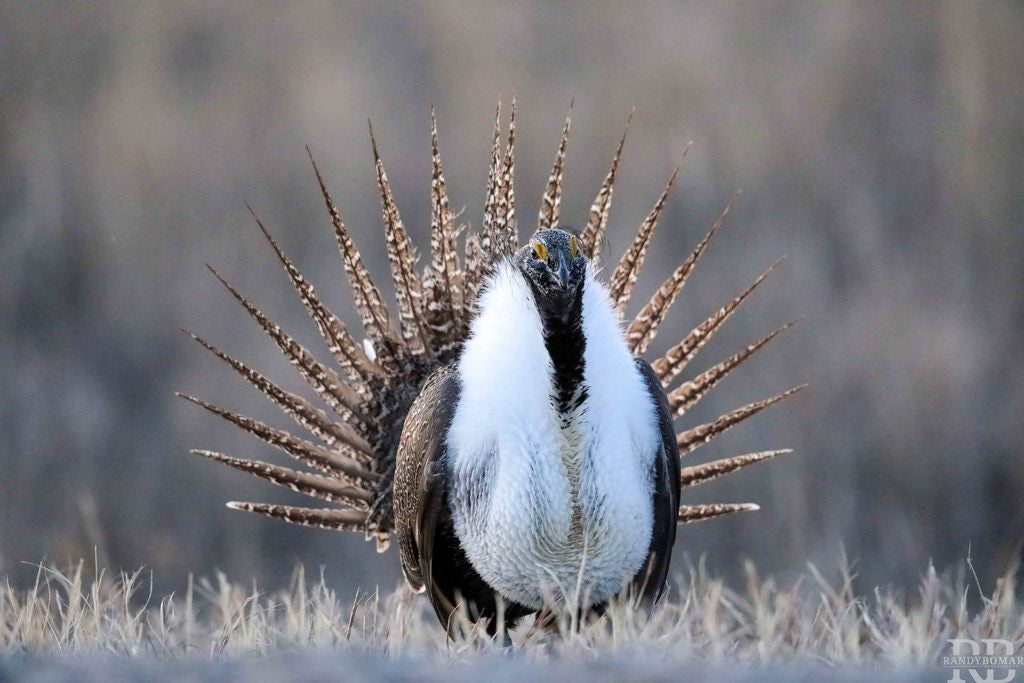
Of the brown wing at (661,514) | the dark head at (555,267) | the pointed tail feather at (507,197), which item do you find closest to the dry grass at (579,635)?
the brown wing at (661,514)

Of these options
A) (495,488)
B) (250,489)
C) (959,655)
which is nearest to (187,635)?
(495,488)

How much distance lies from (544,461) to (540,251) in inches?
16.7

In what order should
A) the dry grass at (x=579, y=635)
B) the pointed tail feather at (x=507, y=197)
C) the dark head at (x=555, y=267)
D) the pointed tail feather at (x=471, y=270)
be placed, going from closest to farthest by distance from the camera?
the dry grass at (x=579, y=635), the dark head at (x=555, y=267), the pointed tail feather at (x=507, y=197), the pointed tail feather at (x=471, y=270)

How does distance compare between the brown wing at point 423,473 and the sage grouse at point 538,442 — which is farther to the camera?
the brown wing at point 423,473

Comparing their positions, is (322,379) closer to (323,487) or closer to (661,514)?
(323,487)

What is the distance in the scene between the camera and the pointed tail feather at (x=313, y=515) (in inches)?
129

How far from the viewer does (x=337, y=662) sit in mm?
1647

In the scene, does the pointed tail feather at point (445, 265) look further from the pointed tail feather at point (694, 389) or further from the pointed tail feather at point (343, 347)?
the pointed tail feather at point (694, 389)

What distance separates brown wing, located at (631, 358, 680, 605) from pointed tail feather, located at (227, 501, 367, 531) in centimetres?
91

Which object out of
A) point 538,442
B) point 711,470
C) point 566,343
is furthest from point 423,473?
point 711,470

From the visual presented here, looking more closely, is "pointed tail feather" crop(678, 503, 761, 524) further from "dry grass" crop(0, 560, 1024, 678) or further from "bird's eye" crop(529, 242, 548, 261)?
"bird's eye" crop(529, 242, 548, 261)

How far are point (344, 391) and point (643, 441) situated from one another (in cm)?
97

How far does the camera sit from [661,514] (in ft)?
9.04

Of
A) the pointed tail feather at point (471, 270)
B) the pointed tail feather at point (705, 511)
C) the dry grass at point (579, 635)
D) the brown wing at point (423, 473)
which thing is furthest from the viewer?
the pointed tail feather at point (471, 270)
